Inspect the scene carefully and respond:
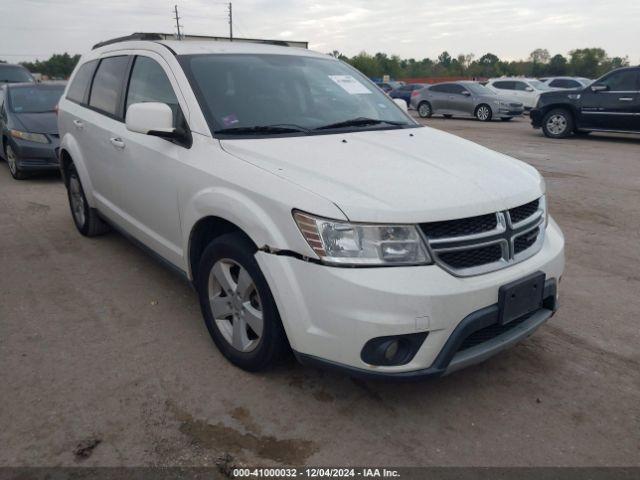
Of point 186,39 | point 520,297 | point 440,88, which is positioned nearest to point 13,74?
point 186,39

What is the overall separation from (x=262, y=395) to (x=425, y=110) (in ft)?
66.1

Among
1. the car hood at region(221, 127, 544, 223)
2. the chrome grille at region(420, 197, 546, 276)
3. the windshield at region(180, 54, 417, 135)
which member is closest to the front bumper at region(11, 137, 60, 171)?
the windshield at region(180, 54, 417, 135)

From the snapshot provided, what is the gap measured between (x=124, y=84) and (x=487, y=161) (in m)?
2.80

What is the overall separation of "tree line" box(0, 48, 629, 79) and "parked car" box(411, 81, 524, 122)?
164 ft

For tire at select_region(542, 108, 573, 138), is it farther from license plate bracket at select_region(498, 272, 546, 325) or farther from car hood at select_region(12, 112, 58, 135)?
license plate bracket at select_region(498, 272, 546, 325)

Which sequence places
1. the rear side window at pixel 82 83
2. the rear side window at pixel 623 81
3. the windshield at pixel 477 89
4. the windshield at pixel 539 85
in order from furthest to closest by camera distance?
the windshield at pixel 539 85
the windshield at pixel 477 89
the rear side window at pixel 623 81
the rear side window at pixel 82 83

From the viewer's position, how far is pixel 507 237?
2.62 metres

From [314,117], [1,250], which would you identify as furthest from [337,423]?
[1,250]

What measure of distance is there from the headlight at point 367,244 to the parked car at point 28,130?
7237 mm

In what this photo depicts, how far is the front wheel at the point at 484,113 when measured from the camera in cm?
1966

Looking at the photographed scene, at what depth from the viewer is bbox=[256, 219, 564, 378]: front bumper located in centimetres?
232

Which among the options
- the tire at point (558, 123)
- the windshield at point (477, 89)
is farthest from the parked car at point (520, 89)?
the tire at point (558, 123)

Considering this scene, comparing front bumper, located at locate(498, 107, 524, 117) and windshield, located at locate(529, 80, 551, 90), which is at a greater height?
windshield, located at locate(529, 80, 551, 90)

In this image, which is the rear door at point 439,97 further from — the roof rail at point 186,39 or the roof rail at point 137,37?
the roof rail at point 137,37
